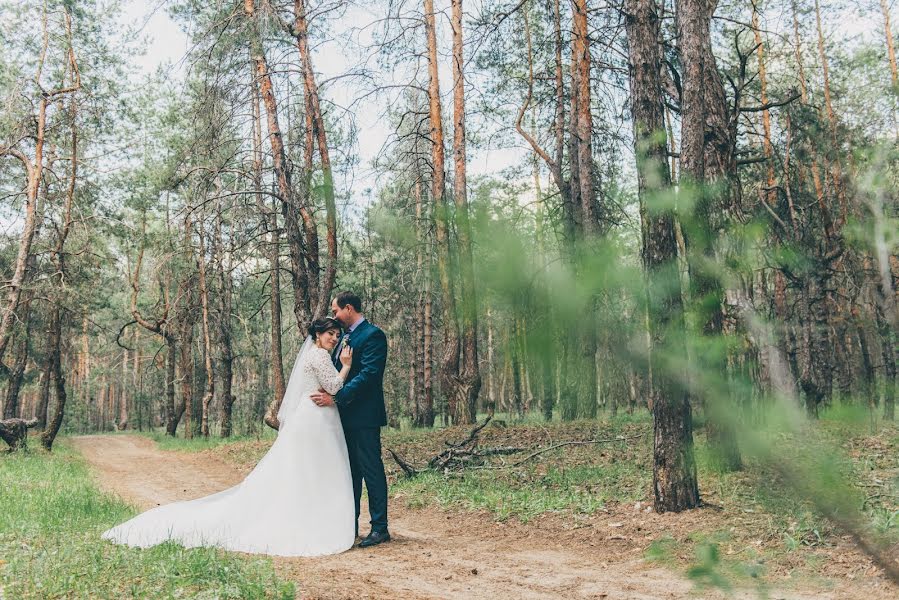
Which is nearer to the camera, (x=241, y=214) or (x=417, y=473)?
(x=417, y=473)

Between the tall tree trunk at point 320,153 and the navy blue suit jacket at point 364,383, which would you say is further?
the tall tree trunk at point 320,153

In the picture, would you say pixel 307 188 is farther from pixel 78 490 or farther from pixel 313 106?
pixel 78 490

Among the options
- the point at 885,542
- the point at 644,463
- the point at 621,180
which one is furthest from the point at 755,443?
the point at 644,463

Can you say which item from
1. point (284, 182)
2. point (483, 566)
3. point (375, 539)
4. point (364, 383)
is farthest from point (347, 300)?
point (284, 182)

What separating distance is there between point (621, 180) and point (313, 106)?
12606 millimetres

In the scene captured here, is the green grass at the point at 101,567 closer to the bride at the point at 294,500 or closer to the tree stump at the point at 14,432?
the bride at the point at 294,500

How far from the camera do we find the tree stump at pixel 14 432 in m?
17.7

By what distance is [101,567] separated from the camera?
183 inches

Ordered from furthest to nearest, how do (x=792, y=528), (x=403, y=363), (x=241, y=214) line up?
1. (x=403, y=363)
2. (x=241, y=214)
3. (x=792, y=528)

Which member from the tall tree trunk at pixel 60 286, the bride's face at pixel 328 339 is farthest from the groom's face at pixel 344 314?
the tall tree trunk at pixel 60 286

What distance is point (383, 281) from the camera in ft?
105

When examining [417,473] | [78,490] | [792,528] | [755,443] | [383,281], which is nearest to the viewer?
[755,443]

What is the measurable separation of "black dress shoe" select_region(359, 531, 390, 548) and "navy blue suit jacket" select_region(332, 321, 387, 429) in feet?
3.40

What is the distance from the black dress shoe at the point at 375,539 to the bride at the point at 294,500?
6.2 inches
